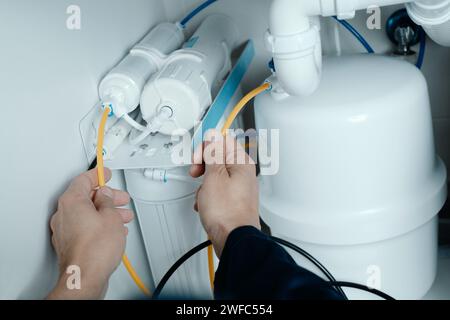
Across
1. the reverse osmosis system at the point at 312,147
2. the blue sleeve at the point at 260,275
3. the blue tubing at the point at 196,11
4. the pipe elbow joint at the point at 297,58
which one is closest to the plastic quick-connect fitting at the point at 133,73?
A: the reverse osmosis system at the point at 312,147

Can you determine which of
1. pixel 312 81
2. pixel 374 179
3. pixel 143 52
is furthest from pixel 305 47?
pixel 143 52

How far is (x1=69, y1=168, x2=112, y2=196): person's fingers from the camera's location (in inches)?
26.3

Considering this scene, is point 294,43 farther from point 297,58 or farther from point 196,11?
point 196,11

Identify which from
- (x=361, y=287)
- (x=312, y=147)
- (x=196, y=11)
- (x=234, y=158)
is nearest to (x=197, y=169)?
(x=234, y=158)

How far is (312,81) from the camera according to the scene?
70 centimetres

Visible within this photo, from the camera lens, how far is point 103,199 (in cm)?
67

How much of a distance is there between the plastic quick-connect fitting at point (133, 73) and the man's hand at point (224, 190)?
20 cm

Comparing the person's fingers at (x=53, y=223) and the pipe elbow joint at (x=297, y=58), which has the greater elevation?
the pipe elbow joint at (x=297, y=58)

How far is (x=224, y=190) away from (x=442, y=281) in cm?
50

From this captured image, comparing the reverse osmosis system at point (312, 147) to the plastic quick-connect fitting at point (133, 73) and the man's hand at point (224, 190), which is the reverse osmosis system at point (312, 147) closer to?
the plastic quick-connect fitting at point (133, 73)

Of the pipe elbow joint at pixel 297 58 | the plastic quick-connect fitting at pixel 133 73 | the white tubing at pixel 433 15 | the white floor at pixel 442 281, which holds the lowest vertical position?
the white floor at pixel 442 281

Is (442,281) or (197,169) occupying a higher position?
(197,169)

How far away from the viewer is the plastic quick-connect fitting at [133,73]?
0.79 metres
